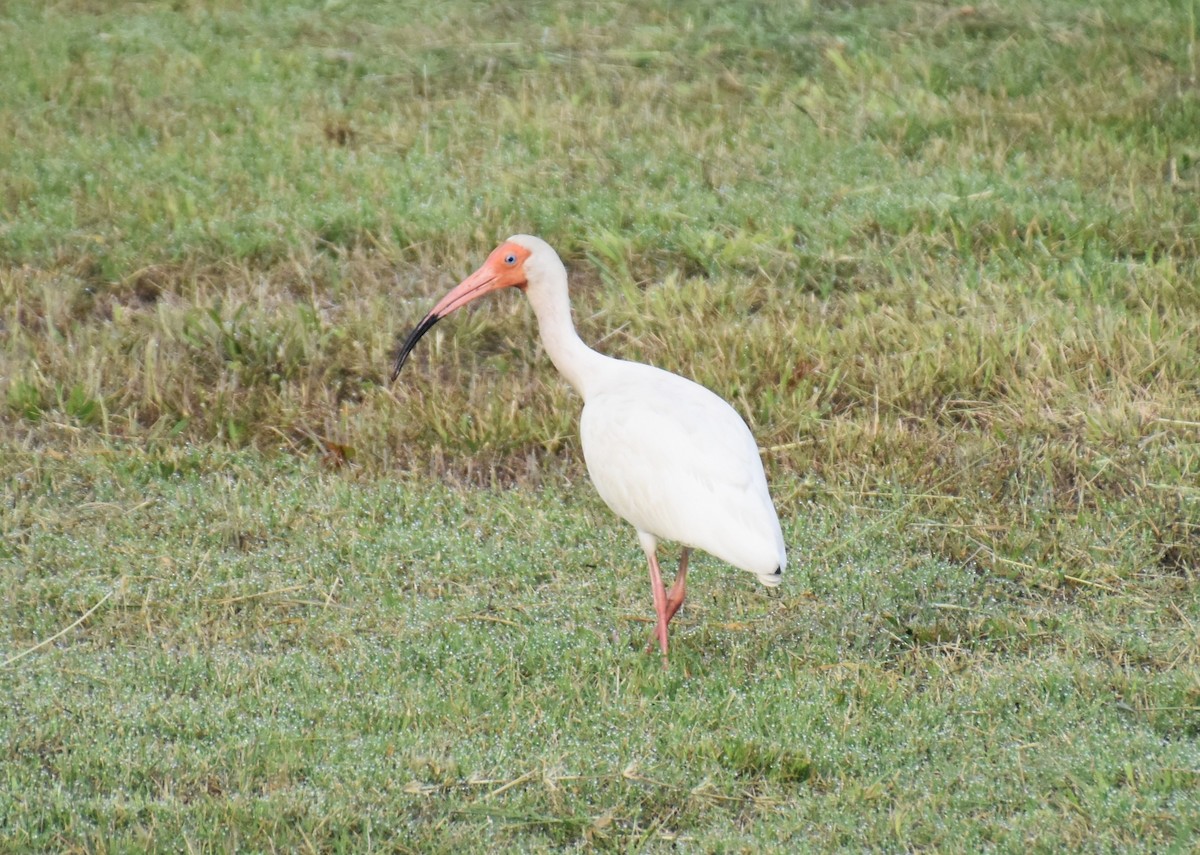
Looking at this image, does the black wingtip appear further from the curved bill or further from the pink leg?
the pink leg

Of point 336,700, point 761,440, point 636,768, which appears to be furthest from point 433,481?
point 636,768

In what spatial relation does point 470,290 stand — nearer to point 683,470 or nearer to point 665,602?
point 683,470

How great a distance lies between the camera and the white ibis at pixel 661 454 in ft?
14.7

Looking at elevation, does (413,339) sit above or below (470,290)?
below

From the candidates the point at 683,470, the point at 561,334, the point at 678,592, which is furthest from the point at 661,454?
the point at 561,334

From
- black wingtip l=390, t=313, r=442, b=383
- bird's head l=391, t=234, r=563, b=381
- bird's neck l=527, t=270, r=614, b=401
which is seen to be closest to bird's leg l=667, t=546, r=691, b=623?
bird's neck l=527, t=270, r=614, b=401

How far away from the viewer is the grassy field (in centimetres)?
403

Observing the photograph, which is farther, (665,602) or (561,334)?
(561,334)

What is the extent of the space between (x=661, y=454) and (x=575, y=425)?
1370 mm

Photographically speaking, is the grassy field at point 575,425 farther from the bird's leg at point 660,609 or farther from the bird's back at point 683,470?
the bird's back at point 683,470

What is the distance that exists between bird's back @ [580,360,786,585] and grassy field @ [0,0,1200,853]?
375mm

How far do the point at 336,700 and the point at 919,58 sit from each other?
5674 millimetres

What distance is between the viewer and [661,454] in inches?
186

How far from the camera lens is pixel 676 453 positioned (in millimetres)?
4715
